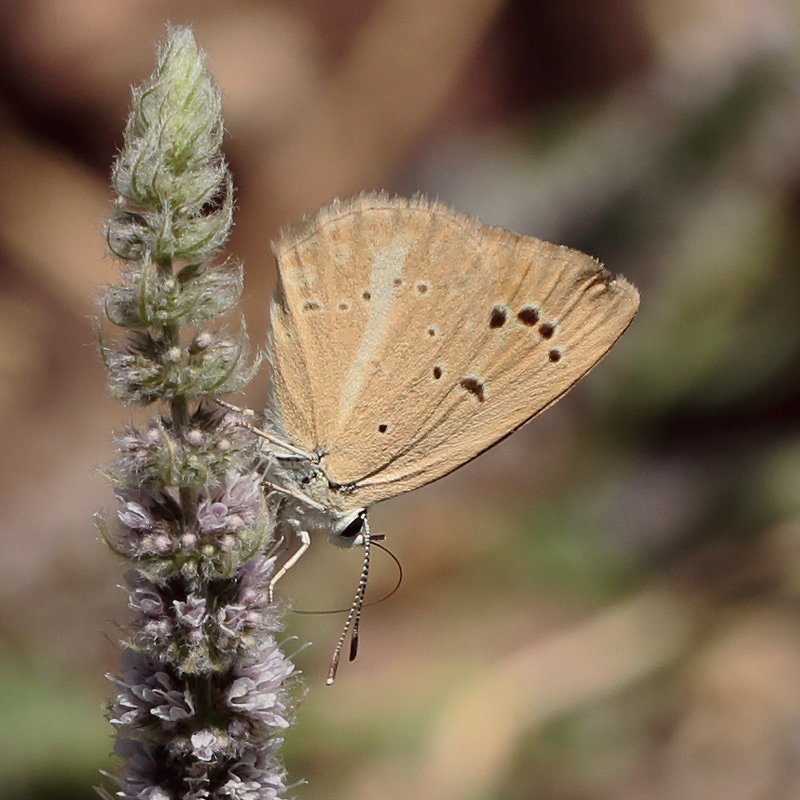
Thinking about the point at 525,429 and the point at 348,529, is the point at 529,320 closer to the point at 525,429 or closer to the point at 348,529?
the point at 348,529

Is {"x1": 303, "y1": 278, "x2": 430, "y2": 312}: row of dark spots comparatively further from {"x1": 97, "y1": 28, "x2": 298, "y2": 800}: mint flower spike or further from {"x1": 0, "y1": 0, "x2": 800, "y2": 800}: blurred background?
{"x1": 0, "y1": 0, "x2": 800, "y2": 800}: blurred background

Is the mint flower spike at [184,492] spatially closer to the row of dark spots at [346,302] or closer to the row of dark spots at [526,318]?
the row of dark spots at [346,302]

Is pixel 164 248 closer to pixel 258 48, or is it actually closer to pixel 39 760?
pixel 39 760

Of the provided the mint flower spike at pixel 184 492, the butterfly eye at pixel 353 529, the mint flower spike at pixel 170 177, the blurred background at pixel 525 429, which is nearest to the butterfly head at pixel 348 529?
the butterfly eye at pixel 353 529

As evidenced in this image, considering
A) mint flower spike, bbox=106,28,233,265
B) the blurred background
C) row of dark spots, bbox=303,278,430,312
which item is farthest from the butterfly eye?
the blurred background

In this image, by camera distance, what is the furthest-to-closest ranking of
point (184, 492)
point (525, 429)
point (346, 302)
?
1. point (525, 429)
2. point (346, 302)
3. point (184, 492)

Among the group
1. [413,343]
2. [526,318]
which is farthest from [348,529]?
[526,318]
